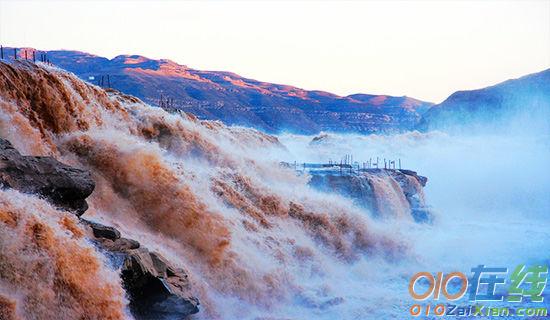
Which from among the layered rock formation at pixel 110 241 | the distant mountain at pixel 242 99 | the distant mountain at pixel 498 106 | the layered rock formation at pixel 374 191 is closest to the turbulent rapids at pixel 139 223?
the layered rock formation at pixel 110 241

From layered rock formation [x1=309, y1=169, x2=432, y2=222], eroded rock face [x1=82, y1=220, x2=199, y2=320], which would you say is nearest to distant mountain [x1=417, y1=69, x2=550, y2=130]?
layered rock formation [x1=309, y1=169, x2=432, y2=222]

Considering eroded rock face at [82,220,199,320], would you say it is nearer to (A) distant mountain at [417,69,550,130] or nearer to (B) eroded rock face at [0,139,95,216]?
(B) eroded rock face at [0,139,95,216]

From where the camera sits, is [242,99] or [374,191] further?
[242,99]

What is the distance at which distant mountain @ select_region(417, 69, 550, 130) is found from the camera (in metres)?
97.4

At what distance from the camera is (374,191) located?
26.8 meters

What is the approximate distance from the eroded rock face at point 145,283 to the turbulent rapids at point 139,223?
1.50 ft

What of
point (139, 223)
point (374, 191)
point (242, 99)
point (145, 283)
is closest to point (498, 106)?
point (242, 99)

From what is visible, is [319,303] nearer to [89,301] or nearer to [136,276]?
[136,276]

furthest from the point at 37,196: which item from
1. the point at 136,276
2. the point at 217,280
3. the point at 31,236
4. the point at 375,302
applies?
the point at 375,302

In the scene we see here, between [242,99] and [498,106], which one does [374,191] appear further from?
[242,99]

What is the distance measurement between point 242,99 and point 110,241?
137 metres

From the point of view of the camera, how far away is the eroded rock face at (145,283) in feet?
31.4

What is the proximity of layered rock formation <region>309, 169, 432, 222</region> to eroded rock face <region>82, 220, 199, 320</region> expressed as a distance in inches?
633

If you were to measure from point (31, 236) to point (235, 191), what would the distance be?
8869mm
